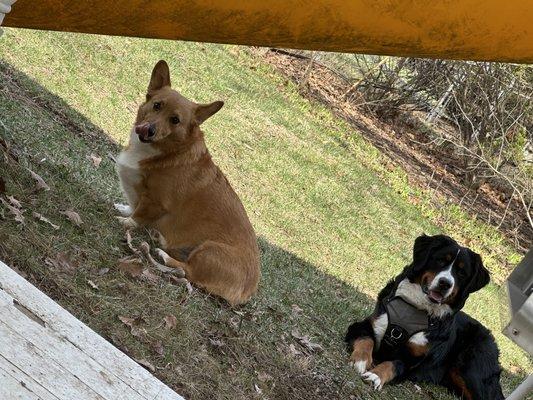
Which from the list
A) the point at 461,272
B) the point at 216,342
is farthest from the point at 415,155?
the point at 216,342

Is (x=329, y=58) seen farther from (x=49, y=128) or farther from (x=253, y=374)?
(x=253, y=374)

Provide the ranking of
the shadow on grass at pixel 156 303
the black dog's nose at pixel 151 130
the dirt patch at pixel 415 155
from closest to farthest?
the shadow on grass at pixel 156 303
the black dog's nose at pixel 151 130
the dirt patch at pixel 415 155

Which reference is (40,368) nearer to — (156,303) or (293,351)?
(156,303)

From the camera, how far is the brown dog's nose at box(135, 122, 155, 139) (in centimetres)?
527

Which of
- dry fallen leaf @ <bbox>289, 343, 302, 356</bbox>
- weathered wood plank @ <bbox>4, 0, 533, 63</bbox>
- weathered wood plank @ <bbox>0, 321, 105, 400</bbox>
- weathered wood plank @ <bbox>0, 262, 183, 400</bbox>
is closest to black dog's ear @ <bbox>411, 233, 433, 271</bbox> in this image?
dry fallen leaf @ <bbox>289, 343, 302, 356</bbox>

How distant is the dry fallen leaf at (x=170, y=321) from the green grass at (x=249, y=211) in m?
0.03

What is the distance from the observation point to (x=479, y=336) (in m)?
6.89

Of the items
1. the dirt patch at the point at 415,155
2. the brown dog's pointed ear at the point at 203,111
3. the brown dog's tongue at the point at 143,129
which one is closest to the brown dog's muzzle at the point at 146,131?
the brown dog's tongue at the point at 143,129

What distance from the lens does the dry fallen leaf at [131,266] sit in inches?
184

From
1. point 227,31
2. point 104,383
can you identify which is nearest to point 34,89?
point 227,31

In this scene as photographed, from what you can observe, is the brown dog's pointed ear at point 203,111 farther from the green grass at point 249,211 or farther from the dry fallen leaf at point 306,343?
the dry fallen leaf at point 306,343

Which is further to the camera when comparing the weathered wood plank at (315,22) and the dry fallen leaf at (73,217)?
the dry fallen leaf at (73,217)

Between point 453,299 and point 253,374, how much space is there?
2.14m

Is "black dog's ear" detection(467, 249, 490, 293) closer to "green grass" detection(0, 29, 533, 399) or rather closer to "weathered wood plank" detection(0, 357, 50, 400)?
"green grass" detection(0, 29, 533, 399)
